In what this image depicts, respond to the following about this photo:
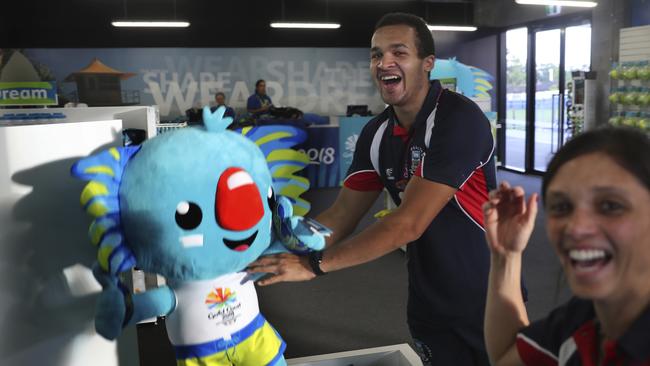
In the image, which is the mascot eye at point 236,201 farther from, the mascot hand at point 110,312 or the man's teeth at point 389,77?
the man's teeth at point 389,77

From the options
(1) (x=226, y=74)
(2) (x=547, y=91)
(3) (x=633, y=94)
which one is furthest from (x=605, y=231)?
(1) (x=226, y=74)

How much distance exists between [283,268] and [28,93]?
11.1 feet

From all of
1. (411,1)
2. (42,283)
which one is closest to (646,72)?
(42,283)

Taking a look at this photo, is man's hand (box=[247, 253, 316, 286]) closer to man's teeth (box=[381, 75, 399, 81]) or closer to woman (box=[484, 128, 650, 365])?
man's teeth (box=[381, 75, 399, 81])

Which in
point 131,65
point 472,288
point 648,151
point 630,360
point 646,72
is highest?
point 131,65

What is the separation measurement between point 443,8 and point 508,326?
13.0 meters

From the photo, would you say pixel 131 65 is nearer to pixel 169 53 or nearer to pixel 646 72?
pixel 169 53

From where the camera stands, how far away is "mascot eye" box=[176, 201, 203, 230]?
5.20ft

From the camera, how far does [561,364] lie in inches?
45.2

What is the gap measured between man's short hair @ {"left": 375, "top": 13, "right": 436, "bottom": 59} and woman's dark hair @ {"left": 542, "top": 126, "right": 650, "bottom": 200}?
103cm

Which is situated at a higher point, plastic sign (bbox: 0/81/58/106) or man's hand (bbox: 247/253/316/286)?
plastic sign (bbox: 0/81/58/106)

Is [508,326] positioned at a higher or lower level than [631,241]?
lower

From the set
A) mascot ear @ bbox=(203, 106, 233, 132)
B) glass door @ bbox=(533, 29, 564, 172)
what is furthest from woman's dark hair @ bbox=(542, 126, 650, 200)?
glass door @ bbox=(533, 29, 564, 172)

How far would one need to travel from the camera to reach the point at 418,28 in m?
2.05
